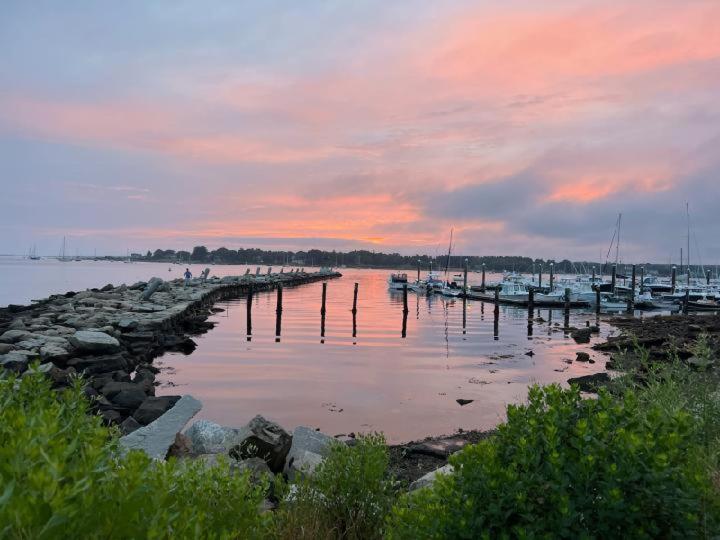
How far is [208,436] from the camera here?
9.56 meters

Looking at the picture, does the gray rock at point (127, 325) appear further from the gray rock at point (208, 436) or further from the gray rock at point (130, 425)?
the gray rock at point (208, 436)

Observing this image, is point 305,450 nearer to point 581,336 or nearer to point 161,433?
point 161,433

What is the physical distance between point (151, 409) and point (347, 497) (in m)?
7.49

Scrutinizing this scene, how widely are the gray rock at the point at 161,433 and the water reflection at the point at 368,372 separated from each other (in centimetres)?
500

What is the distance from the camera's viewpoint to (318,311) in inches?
1791

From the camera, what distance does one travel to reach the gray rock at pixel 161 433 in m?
7.93

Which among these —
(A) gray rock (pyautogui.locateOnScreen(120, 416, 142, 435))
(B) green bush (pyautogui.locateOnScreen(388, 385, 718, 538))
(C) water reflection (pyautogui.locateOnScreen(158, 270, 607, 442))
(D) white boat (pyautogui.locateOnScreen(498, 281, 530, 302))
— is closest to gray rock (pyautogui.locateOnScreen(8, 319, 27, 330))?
(C) water reflection (pyautogui.locateOnScreen(158, 270, 607, 442))

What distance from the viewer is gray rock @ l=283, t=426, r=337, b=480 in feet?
27.7

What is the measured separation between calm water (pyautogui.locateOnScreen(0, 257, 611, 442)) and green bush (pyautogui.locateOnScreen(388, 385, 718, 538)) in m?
9.44

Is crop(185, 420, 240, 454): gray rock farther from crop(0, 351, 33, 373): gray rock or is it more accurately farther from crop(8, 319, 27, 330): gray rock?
crop(8, 319, 27, 330): gray rock

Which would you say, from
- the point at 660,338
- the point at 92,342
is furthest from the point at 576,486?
the point at 660,338

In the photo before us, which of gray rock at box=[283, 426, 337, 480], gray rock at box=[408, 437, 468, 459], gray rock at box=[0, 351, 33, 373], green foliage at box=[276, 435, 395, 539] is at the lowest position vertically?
gray rock at box=[408, 437, 468, 459]

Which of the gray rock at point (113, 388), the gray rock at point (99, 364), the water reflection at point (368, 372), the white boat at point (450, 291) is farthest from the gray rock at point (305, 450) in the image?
the white boat at point (450, 291)

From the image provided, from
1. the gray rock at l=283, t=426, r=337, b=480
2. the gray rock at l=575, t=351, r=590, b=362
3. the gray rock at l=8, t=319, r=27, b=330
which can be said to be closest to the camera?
the gray rock at l=283, t=426, r=337, b=480
